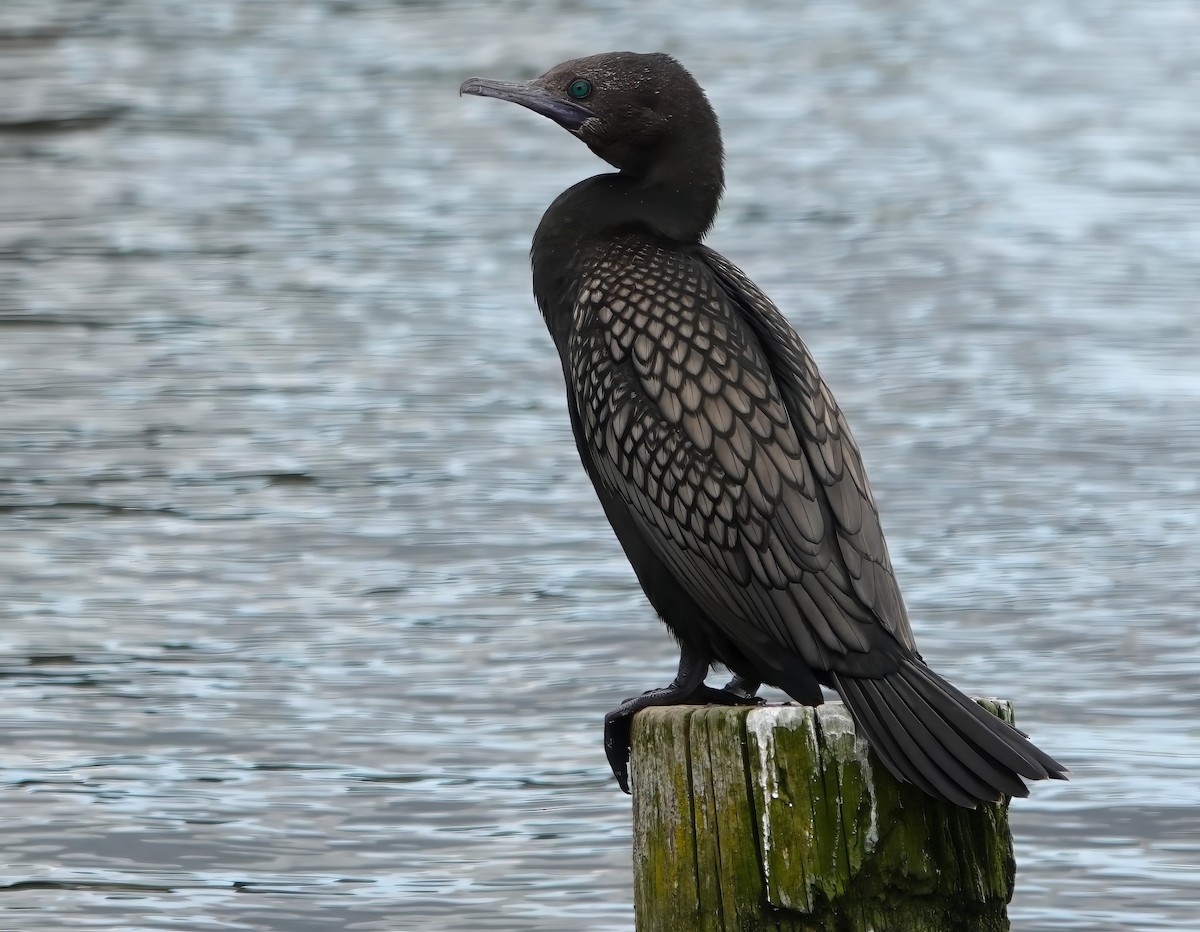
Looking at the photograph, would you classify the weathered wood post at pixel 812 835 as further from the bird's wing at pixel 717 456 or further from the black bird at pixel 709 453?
the bird's wing at pixel 717 456

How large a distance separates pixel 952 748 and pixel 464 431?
821 cm

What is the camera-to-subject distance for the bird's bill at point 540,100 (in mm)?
5344

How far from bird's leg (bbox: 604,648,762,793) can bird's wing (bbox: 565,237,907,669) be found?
19 cm

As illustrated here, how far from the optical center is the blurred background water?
7.23 meters

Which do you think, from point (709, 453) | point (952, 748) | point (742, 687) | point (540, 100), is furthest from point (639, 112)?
point (952, 748)

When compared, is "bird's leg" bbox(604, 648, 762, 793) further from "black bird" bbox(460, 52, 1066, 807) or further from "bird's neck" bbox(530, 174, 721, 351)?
"bird's neck" bbox(530, 174, 721, 351)

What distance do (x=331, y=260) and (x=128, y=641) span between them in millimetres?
7007

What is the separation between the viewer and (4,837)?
716 cm

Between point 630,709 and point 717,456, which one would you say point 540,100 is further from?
point 630,709

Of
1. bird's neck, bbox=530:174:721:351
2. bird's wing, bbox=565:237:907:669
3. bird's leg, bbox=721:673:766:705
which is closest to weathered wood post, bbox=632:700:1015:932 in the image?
bird's wing, bbox=565:237:907:669

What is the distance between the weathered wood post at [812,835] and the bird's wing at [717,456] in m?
0.31

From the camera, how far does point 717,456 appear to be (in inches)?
189

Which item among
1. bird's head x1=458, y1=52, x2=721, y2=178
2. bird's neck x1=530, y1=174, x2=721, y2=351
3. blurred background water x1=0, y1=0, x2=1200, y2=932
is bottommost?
blurred background water x1=0, y1=0, x2=1200, y2=932

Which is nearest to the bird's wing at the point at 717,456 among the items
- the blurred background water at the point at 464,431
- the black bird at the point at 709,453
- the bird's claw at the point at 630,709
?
the black bird at the point at 709,453
